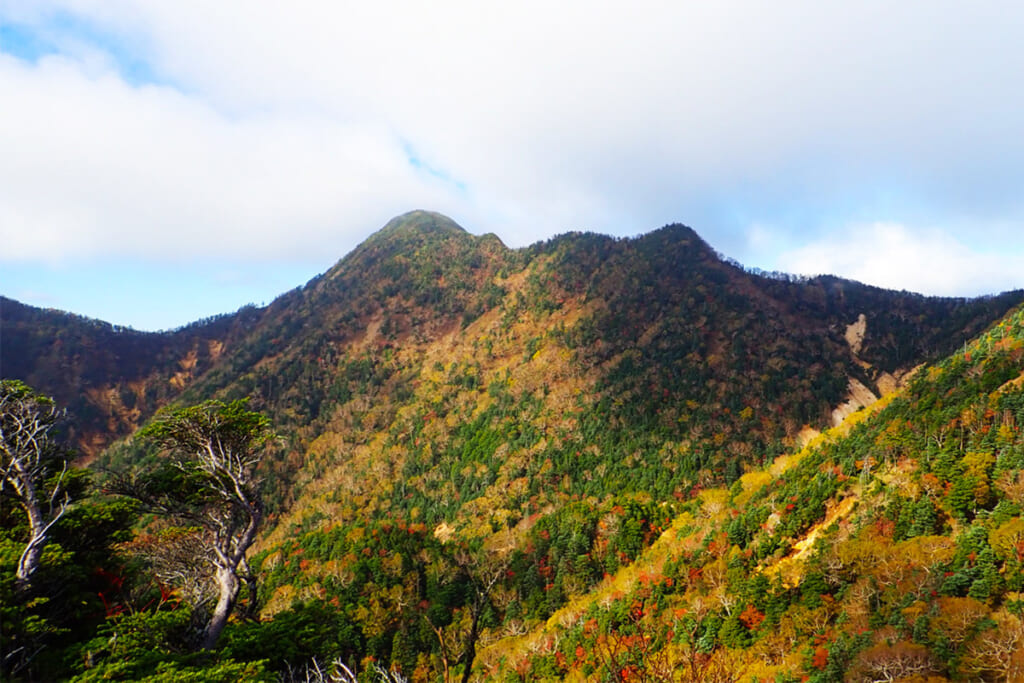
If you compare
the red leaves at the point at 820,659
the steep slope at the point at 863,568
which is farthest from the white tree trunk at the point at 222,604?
the red leaves at the point at 820,659

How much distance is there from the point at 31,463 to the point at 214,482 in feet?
22.4

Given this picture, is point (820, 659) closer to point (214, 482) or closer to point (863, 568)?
point (863, 568)

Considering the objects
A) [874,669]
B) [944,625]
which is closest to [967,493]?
[944,625]

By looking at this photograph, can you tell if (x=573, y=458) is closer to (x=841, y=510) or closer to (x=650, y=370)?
(x=650, y=370)

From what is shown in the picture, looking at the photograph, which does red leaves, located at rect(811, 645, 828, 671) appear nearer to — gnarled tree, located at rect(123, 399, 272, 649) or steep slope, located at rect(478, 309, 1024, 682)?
steep slope, located at rect(478, 309, 1024, 682)

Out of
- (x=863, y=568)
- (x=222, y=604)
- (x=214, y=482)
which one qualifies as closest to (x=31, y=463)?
(x=214, y=482)

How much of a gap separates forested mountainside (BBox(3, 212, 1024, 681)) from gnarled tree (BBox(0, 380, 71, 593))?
1.00m

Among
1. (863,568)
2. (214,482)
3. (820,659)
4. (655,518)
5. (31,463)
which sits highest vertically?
(31,463)

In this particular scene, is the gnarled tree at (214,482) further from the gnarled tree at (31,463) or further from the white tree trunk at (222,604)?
the gnarled tree at (31,463)

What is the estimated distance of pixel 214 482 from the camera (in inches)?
892

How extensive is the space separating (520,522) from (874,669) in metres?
90.7

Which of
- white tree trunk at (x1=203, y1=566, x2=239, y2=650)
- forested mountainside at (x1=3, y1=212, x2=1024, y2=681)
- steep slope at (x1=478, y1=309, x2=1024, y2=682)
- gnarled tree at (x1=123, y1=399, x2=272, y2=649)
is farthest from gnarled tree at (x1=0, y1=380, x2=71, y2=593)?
steep slope at (x1=478, y1=309, x2=1024, y2=682)

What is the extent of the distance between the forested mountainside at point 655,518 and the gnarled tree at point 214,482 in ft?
6.47

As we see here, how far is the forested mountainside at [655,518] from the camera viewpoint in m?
22.8
